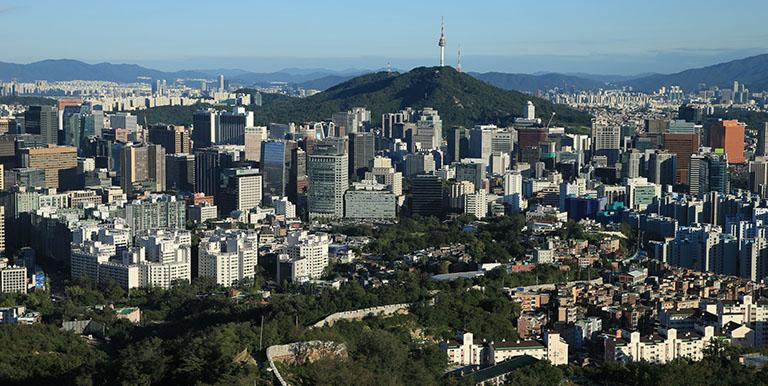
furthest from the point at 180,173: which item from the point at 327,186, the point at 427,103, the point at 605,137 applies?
the point at 427,103

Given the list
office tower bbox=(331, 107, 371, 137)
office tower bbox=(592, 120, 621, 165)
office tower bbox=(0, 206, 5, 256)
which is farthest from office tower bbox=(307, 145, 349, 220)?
office tower bbox=(592, 120, 621, 165)

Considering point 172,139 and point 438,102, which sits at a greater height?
point 438,102

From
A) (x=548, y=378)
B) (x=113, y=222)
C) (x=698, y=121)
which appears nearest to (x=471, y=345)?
(x=548, y=378)

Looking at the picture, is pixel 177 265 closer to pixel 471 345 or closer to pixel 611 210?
pixel 471 345

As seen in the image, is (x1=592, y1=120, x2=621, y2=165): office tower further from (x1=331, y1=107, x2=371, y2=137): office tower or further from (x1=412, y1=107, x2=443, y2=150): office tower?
(x1=331, y1=107, x2=371, y2=137): office tower

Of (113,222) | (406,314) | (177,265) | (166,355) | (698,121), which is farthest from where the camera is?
(698,121)

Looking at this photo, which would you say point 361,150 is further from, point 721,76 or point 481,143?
point 721,76
